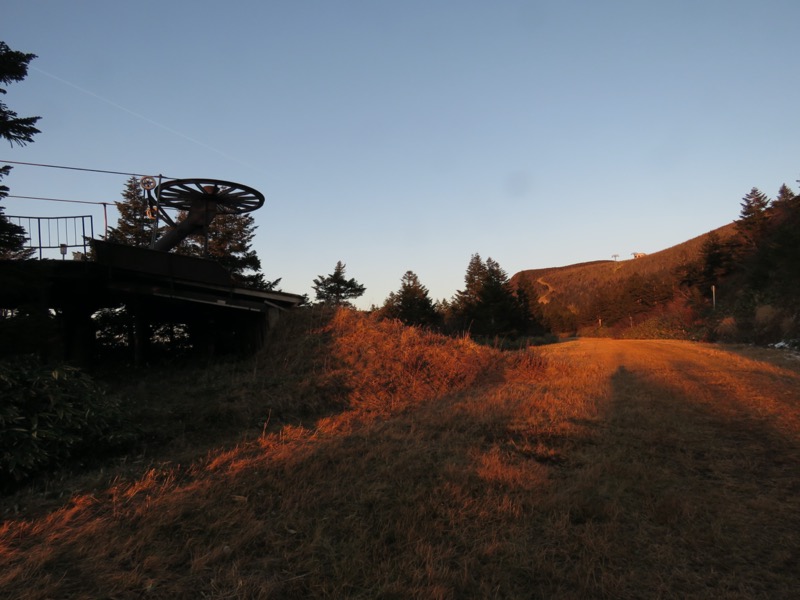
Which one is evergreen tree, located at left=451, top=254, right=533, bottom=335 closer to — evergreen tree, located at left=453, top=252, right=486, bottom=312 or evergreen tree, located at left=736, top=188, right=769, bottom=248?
evergreen tree, located at left=453, top=252, right=486, bottom=312

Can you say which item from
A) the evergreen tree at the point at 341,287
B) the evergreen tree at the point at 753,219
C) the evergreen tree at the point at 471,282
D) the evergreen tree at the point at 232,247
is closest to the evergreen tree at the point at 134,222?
the evergreen tree at the point at 232,247

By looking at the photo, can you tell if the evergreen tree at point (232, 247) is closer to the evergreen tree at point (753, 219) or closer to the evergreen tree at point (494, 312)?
the evergreen tree at point (494, 312)

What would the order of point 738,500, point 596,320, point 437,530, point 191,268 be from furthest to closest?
point 596,320 → point 191,268 → point 738,500 → point 437,530

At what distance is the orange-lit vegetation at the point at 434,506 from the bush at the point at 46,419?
34 cm

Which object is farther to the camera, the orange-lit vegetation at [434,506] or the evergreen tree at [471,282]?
the evergreen tree at [471,282]

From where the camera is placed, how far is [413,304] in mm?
36688

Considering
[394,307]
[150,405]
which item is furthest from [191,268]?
[394,307]

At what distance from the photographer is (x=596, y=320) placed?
56.4 m

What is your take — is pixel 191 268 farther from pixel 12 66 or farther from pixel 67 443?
pixel 67 443

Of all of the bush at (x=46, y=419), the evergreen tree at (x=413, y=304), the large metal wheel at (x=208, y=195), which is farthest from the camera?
the evergreen tree at (x=413, y=304)

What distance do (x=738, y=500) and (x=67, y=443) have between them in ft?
20.7

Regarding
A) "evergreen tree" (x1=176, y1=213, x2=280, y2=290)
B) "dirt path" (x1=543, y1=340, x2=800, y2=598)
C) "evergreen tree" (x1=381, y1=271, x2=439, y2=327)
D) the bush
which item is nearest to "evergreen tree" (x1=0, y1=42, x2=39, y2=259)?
the bush

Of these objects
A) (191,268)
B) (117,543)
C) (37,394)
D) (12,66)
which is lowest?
(117,543)

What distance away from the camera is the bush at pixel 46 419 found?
4641 mm
